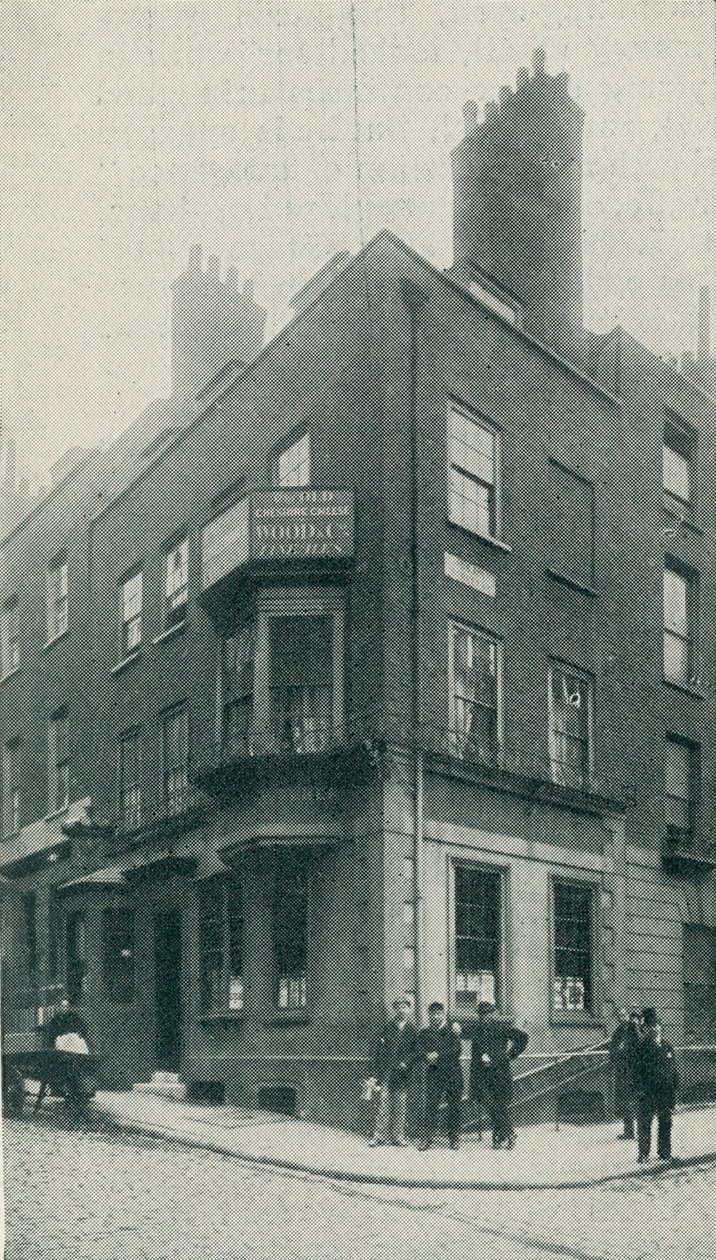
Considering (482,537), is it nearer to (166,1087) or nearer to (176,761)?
(176,761)

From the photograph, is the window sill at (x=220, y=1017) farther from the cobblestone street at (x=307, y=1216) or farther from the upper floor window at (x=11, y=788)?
the upper floor window at (x=11, y=788)

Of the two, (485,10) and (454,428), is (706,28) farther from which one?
(454,428)

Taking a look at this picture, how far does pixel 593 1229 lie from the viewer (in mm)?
5309

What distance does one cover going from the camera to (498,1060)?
17.5 ft

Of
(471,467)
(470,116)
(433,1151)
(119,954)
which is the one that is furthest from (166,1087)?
(470,116)

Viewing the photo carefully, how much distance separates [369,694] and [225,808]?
2.83 feet

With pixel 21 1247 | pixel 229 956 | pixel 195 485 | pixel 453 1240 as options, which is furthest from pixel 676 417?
pixel 21 1247

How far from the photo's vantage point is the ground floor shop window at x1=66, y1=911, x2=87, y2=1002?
6.20m

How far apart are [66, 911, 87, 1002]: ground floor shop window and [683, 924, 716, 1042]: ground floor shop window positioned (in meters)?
2.73

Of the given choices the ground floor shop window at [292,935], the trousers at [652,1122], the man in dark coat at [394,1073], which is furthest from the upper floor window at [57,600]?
the trousers at [652,1122]

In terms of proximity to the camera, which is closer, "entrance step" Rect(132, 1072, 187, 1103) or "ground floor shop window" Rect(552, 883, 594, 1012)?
"ground floor shop window" Rect(552, 883, 594, 1012)

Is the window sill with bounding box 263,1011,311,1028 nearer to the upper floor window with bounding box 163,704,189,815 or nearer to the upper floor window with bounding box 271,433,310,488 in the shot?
the upper floor window with bounding box 163,704,189,815

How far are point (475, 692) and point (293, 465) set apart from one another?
4.17ft

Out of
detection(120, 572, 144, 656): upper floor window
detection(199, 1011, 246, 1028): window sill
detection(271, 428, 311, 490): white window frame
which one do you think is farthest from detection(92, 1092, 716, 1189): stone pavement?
detection(271, 428, 311, 490): white window frame
